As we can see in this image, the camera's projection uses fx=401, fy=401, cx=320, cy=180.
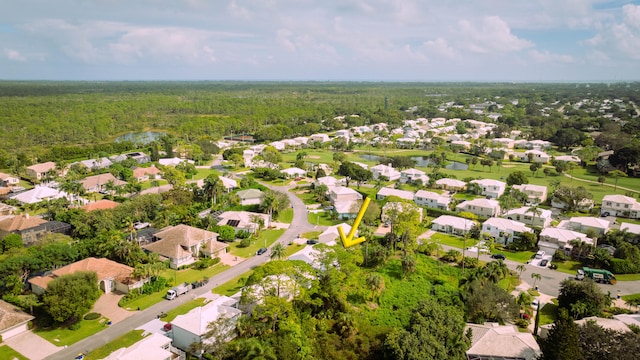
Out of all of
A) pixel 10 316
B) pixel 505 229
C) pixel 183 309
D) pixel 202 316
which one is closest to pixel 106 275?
pixel 10 316

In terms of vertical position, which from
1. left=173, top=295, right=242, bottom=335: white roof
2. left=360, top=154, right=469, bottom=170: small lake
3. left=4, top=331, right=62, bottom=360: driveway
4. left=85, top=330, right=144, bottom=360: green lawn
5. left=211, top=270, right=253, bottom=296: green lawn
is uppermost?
left=173, top=295, right=242, bottom=335: white roof

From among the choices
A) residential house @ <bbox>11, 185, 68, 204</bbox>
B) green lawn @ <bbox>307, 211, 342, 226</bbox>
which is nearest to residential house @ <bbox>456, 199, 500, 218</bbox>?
green lawn @ <bbox>307, 211, 342, 226</bbox>

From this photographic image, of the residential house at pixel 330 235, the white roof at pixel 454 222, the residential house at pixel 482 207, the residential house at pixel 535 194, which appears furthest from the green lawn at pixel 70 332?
the residential house at pixel 535 194

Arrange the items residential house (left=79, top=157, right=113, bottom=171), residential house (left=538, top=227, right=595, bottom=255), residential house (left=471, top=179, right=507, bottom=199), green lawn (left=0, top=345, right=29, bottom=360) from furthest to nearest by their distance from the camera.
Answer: residential house (left=79, top=157, right=113, bottom=171) < residential house (left=471, top=179, right=507, bottom=199) < residential house (left=538, top=227, right=595, bottom=255) < green lawn (left=0, top=345, right=29, bottom=360)

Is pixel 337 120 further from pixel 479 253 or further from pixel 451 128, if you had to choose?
pixel 479 253

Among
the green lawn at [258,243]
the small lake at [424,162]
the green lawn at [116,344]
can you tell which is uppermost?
the small lake at [424,162]

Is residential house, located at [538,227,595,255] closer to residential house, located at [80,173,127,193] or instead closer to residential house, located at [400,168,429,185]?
residential house, located at [400,168,429,185]

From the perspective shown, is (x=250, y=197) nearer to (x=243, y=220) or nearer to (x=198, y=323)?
(x=243, y=220)

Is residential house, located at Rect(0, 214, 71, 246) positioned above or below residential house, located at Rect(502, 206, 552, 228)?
above

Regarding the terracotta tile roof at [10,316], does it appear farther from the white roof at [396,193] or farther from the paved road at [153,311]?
the white roof at [396,193]
